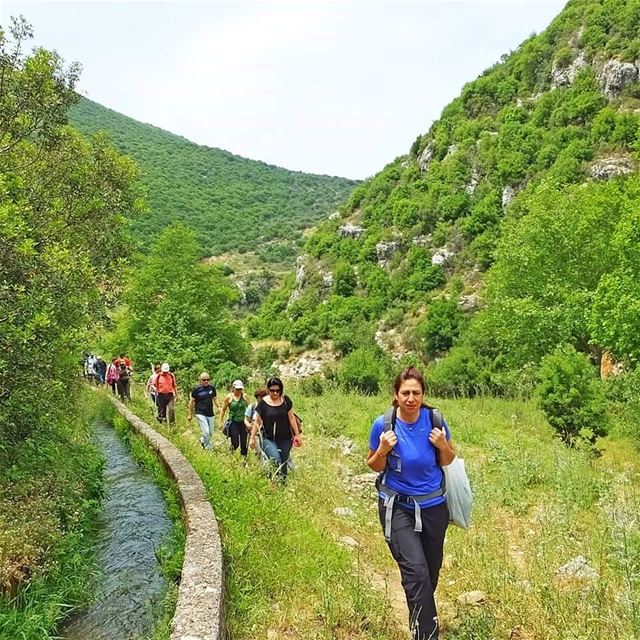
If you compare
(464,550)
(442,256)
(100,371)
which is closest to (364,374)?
(100,371)

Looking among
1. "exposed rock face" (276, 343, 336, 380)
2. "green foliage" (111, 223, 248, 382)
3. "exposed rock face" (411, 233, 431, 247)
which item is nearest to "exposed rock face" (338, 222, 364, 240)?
"exposed rock face" (411, 233, 431, 247)

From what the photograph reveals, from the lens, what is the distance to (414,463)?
3744 millimetres

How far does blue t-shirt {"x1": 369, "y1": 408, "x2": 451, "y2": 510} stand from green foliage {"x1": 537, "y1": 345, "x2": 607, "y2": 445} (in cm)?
865

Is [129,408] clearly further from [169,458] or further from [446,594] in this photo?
[446,594]

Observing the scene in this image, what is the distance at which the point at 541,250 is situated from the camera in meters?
24.5

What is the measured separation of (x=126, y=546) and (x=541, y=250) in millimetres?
21785

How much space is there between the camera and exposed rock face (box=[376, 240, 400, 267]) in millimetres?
54188

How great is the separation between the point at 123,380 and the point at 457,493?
1793 cm

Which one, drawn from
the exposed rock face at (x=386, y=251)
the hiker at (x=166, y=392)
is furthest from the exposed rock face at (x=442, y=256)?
the hiker at (x=166, y=392)

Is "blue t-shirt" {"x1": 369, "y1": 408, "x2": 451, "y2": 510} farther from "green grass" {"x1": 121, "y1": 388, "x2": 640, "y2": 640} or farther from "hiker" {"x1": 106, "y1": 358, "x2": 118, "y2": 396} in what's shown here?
"hiker" {"x1": 106, "y1": 358, "x2": 118, "y2": 396}

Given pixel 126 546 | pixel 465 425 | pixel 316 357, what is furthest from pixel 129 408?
pixel 316 357

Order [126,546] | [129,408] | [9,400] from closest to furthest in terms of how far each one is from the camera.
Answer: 1. [9,400]
2. [126,546]
3. [129,408]

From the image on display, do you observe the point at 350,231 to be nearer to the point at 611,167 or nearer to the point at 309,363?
the point at 309,363

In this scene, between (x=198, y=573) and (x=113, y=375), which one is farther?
(x=113, y=375)
